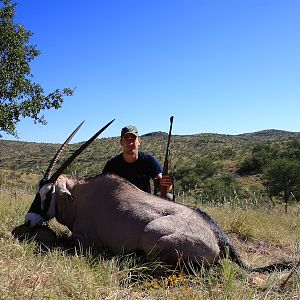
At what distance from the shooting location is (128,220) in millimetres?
4699

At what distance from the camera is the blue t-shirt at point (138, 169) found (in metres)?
6.34

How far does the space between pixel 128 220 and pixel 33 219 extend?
47.1 inches

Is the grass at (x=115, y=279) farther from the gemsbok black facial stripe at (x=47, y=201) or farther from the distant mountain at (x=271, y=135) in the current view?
the distant mountain at (x=271, y=135)

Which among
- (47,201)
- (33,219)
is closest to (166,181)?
(47,201)

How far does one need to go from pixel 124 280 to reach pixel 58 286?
2.07 feet

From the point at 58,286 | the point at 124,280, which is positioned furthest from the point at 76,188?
the point at 58,286

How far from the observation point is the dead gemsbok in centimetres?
420

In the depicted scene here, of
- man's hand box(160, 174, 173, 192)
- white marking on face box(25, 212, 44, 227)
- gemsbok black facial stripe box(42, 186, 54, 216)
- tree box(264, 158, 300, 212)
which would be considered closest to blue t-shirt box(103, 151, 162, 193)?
man's hand box(160, 174, 173, 192)

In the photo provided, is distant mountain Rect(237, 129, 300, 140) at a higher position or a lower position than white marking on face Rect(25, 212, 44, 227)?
higher

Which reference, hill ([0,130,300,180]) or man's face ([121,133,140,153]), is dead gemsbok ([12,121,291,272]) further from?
hill ([0,130,300,180])

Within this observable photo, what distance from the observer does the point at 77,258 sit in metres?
3.92

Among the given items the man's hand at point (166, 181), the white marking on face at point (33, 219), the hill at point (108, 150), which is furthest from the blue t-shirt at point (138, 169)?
the hill at point (108, 150)

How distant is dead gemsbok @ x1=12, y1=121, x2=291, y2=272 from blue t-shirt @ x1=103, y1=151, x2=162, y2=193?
77 centimetres

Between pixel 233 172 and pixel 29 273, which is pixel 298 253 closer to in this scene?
pixel 29 273
